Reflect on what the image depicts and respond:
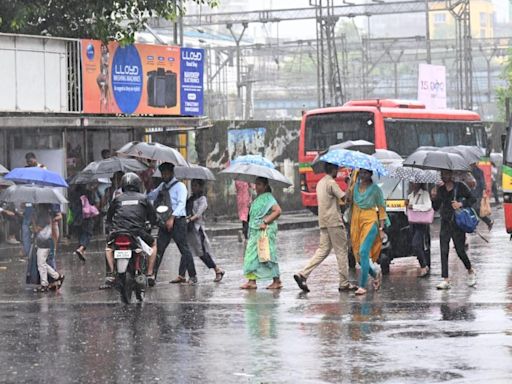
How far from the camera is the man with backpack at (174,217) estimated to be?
1650cm

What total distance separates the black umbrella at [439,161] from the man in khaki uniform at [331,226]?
1.41 metres

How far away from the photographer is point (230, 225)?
30.4m

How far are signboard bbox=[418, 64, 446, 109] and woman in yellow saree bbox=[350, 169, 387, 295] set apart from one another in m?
31.3

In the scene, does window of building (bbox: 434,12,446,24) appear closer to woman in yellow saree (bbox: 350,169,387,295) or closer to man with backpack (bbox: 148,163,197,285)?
man with backpack (bbox: 148,163,197,285)

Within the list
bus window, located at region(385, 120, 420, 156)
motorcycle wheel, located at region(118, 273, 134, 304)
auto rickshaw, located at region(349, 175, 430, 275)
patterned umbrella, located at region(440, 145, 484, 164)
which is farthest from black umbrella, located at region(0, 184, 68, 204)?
bus window, located at region(385, 120, 420, 156)

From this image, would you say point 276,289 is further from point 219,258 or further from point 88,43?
point 88,43

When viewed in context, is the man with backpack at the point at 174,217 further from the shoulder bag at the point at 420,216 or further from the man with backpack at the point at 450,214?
the man with backpack at the point at 450,214

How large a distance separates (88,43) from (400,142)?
10366mm

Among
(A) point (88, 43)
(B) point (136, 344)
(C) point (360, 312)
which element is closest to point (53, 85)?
(A) point (88, 43)

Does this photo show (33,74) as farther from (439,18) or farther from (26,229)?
(439,18)

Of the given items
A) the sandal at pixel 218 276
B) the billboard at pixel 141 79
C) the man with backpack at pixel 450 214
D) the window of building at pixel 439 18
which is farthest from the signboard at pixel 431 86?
the window of building at pixel 439 18

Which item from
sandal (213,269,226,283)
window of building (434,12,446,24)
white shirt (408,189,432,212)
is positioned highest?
window of building (434,12,446,24)

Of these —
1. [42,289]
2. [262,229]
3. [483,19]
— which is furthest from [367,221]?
[483,19]

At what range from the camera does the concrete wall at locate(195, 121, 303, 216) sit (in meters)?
32.2
